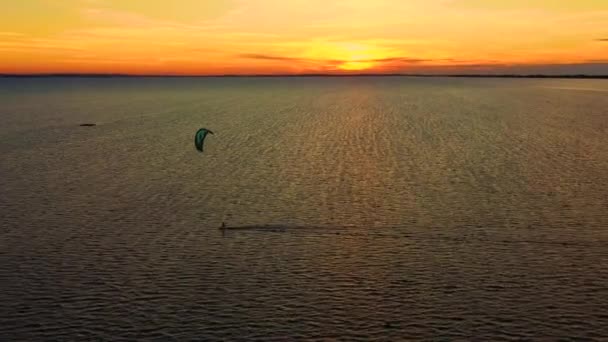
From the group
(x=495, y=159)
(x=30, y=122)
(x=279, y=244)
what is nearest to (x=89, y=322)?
(x=279, y=244)

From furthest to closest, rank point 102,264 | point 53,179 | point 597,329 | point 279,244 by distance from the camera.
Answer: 1. point 53,179
2. point 279,244
3. point 102,264
4. point 597,329

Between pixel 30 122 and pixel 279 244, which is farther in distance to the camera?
pixel 30 122

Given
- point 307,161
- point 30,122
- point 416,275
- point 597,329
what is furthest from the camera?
point 30,122

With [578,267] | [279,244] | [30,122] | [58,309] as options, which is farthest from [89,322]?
[30,122]

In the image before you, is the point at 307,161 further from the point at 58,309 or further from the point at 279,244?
the point at 58,309

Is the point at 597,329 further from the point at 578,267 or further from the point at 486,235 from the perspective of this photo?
the point at 486,235

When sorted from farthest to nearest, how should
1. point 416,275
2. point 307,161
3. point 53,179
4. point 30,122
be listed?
point 30,122, point 307,161, point 53,179, point 416,275
